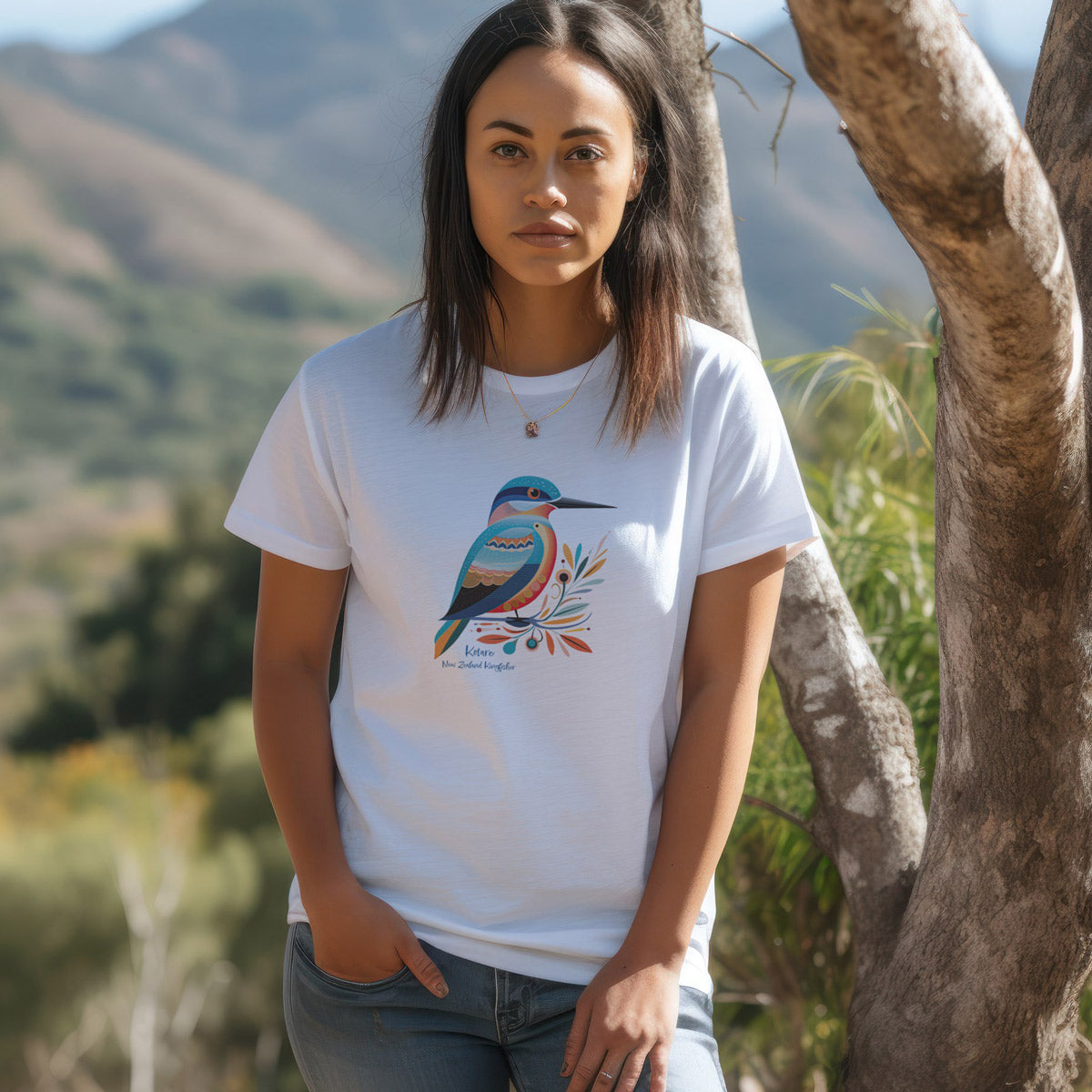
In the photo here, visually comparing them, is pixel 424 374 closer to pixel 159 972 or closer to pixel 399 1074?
pixel 399 1074

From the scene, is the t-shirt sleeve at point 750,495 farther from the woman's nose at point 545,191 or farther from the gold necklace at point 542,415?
the woman's nose at point 545,191

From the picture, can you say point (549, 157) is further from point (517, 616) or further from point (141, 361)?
point (141, 361)

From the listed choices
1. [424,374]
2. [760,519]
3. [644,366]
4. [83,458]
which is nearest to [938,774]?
[760,519]

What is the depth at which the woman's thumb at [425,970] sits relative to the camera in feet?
3.58

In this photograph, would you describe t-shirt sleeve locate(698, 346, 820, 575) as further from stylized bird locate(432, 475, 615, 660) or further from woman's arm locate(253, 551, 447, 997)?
woman's arm locate(253, 551, 447, 997)

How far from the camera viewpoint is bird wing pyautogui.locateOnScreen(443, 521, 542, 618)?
1105 mm

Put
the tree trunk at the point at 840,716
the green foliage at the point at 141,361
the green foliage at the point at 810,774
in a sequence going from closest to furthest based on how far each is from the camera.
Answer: the tree trunk at the point at 840,716 → the green foliage at the point at 810,774 → the green foliage at the point at 141,361

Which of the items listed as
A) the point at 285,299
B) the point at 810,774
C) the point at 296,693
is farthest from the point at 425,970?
the point at 285,299

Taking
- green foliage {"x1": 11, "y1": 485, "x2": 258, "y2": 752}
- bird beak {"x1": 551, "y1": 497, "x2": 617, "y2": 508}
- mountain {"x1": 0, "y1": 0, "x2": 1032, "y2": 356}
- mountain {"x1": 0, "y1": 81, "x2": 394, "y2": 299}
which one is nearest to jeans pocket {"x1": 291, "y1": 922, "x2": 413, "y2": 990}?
bird beak {"x1": 551, "y1": 497, "x2": 617, "y2": 508}

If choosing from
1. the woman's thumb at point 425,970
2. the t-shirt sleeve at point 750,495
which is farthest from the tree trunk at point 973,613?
the woman's thumb at point 425,970

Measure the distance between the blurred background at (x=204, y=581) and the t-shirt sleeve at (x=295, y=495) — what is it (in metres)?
0.26

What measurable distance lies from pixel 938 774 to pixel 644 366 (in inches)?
24.5

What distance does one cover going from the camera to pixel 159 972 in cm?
429

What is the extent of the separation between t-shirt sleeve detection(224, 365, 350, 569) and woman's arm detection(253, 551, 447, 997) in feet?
0.10
